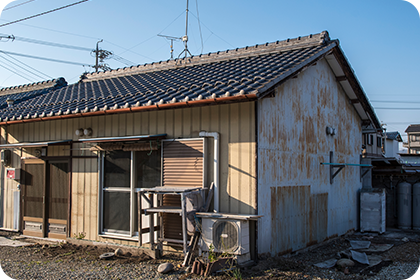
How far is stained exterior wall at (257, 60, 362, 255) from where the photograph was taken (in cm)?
659

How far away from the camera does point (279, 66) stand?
7.24m

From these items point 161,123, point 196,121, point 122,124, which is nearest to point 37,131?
point 122,124

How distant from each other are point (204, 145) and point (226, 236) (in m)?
1.66

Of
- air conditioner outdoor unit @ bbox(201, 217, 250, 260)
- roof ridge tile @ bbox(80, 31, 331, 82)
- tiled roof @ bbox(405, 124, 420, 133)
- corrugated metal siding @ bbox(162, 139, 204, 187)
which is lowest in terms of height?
air conditioner outdoor unit @ bbox(201, 217, 250, 260)

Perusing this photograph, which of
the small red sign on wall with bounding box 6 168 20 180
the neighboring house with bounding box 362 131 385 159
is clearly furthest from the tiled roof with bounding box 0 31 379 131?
the neighboring house with bounding box 362 131 385 159

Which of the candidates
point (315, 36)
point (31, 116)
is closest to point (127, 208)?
point (31, 116)

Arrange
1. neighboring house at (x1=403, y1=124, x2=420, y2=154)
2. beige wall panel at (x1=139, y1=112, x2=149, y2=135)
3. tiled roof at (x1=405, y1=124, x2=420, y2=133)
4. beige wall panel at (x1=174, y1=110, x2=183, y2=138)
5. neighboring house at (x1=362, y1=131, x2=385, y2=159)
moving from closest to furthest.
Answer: beige wall panel at (x1=174, y1=110, x2=183, y2=138) < beige wall panel at (x1=139, y1=112, x2=149, y2=135) < neighboring house at (x1=362, y1=131, x2=385, y2=159) < neighboring house at (x1=403, y1=124, x2=420, y2=154) < tiled roof at (x1=405, y1=124, x2=420, y2=133)

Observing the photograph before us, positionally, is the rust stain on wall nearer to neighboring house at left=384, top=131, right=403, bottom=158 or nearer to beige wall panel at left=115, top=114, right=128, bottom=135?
beige wall panel at left=115, top=114, right=128, bottom=135

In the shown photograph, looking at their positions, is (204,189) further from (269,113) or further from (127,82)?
(127,82)

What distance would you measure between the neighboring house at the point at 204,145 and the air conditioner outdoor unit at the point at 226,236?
0.37m

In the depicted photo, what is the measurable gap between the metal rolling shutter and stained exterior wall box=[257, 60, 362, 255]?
1.13 meters

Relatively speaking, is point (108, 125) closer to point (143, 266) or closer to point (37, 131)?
point (37, 131)

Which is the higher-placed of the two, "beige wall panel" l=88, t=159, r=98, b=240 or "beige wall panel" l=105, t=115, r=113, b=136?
"beige wall panel" l=105, t=115, r=113, b=136

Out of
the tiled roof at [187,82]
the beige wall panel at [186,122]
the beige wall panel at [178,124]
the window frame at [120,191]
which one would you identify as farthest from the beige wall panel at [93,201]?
the beige wall panel at [186,122]
